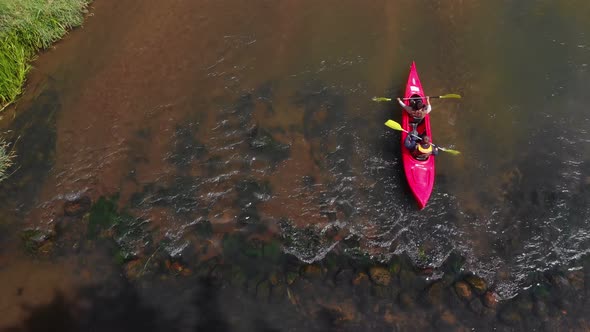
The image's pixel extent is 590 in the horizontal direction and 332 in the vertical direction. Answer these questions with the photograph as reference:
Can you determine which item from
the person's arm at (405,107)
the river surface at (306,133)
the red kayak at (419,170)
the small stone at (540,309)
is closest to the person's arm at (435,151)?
the red kayak at (419,170)

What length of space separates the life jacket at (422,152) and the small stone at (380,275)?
253 centimetres

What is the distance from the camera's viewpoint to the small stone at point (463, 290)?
805cm

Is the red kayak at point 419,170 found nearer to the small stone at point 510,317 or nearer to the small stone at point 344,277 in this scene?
the small stone at point 344,277

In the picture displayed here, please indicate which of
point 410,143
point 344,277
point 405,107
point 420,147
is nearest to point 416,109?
point 405,107

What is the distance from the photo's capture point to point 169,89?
36.0 ft

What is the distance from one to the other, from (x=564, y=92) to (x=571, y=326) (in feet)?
18.6

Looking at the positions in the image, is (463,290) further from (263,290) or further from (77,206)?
(77,206)

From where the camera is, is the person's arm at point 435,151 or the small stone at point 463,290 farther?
the person's arm at point 435,151

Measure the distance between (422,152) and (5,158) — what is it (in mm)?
9538

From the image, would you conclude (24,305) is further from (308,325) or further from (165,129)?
(308,325)

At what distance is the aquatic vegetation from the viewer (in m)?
9.79

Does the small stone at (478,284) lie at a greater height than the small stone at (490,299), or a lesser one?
greater

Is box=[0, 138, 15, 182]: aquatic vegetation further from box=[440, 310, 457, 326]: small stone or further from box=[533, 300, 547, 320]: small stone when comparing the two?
box=[533, 300, 547, 320]: small stone

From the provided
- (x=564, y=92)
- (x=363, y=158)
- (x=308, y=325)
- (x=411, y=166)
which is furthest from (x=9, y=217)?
(x=564, y=92)
